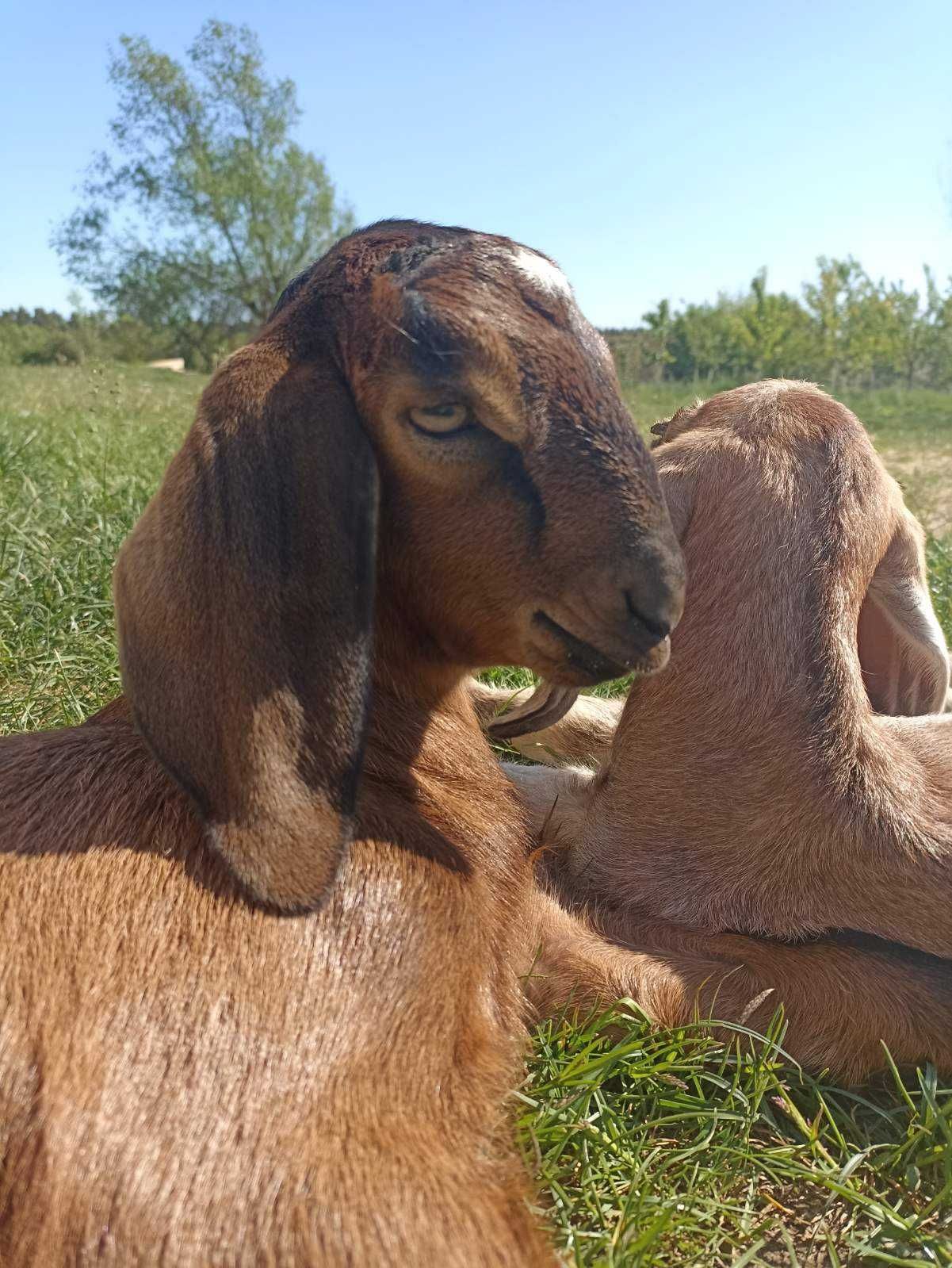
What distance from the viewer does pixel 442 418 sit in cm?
170

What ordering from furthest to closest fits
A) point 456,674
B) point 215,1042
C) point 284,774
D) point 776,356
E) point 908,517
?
point 776,356 → point 908,517 → point 456,674 → point 284,774 → point 215,1042

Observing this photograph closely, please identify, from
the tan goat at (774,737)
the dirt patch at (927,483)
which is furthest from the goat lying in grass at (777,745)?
the dirt patch at (927,483)

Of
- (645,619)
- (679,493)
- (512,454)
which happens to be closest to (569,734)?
(679,493)

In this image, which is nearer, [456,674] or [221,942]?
[221,942]

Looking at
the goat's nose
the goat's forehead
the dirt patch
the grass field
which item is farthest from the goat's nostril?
the dirt patch

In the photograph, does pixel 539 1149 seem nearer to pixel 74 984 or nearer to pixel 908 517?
pixel 74 984

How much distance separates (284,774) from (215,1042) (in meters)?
0.41

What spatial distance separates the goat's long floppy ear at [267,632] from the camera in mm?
1623

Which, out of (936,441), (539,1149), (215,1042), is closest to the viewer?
(215,1042)

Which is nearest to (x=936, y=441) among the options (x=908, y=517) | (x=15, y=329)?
(x=908, y=517)

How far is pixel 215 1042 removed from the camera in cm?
153

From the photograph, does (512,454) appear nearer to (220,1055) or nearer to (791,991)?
(220,1055)

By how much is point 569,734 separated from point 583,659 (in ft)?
4.78

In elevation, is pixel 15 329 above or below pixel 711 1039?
above
